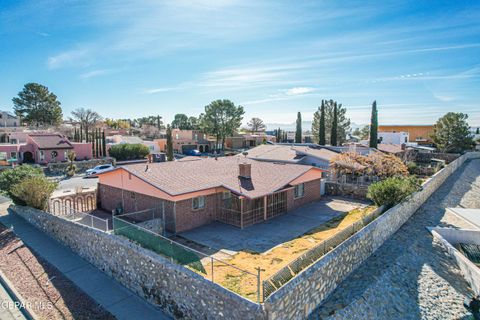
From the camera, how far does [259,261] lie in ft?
45.5

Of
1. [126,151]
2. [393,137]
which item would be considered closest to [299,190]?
[126,151]

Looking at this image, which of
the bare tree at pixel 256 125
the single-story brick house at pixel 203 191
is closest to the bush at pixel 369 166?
the single-story brick house at pixel 203 191

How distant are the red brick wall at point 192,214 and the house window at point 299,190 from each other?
7256 mm

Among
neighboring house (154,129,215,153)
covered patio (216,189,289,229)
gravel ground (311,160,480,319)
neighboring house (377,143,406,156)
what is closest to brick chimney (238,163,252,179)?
covered patio (216,189,289,229)

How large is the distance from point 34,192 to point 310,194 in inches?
822

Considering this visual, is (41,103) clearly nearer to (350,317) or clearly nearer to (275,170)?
(275,170)

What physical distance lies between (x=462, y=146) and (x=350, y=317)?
6178cm

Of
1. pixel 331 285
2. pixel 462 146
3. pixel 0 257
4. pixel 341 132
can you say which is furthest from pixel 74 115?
pixel 462 146

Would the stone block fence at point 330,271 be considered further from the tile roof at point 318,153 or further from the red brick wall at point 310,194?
the tile roof at point 318,153

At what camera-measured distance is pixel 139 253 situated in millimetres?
13242

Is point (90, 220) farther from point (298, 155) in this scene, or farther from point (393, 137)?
point (393, 137)

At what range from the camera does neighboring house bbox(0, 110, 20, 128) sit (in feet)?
250

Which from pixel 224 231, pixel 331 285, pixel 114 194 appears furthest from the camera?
pixel 114 194

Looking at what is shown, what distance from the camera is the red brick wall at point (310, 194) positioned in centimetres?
2394
